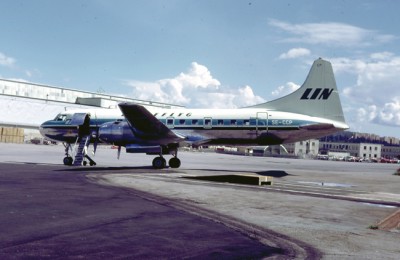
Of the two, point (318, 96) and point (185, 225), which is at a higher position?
point (318, 96)

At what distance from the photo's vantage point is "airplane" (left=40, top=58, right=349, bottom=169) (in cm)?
3158

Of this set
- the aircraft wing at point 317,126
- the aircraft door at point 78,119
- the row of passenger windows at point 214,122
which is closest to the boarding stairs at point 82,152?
the aircraft door at point 78,119

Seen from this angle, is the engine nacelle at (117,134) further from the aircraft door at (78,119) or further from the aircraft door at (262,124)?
the aircraft door at (262,124)

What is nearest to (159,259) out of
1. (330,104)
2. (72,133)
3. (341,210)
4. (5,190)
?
(341,210)

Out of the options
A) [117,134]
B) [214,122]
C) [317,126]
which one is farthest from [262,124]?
[117,134]

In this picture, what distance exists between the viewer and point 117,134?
32688 millimetres

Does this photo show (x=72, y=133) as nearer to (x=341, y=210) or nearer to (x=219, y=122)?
(x=219, y=122)

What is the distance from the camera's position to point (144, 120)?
3130 cm

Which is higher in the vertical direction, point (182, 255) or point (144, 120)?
point (144, 120)

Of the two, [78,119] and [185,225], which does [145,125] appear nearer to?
[78,119]

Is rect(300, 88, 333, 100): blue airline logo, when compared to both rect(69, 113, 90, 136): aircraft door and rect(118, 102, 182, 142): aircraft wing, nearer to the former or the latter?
rect(118, 102, 182, 142): aircraft wing

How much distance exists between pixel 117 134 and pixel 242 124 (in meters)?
9.88

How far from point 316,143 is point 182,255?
184 meters

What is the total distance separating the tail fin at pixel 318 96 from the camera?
3198cm
